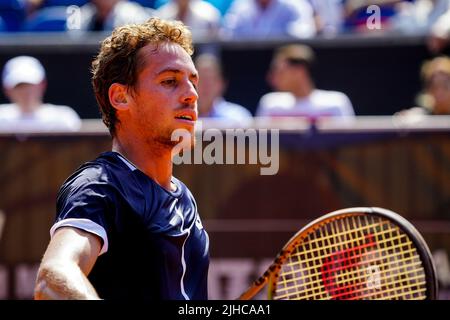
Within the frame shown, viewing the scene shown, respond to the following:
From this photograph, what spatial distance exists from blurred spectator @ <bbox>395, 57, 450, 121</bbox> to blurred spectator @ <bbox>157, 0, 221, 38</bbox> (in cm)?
209

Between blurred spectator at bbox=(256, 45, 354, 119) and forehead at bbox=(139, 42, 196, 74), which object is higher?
blurred spectator at bbox=(256, 45, 354, 119)

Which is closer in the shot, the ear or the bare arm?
the bare arm

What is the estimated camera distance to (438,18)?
880cm

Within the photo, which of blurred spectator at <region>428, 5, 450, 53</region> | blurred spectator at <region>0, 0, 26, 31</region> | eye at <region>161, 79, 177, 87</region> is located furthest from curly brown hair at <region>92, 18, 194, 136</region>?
blurred spectator at <region>0, 0, 26, 31</region>

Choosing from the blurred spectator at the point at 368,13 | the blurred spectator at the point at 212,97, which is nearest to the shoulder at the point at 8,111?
the blurred spectator at the point at 212,97

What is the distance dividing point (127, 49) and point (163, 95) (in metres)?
0.22

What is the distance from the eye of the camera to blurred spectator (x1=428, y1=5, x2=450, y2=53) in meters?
8.59

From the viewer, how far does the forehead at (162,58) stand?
3.47 metres

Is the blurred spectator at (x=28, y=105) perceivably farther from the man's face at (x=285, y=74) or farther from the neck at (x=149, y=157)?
the neck at (x=149, y=157)

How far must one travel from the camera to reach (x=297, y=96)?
8.41m

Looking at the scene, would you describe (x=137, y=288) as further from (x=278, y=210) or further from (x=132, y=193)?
(x=278, y=210)

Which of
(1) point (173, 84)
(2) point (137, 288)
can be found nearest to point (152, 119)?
(1) point (173, 84)

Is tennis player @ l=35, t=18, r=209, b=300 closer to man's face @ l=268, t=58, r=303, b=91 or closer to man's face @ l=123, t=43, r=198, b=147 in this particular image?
man's face @ l=123, t=43, r=198, b=147

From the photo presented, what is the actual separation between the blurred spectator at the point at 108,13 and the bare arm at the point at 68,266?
6.24 m
